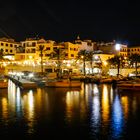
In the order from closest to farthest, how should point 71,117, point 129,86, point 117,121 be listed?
point 117,121 → point 71,117 → point 129,86

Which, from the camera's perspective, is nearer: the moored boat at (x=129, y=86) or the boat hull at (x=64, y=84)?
the moored boat at (x=129, y=86)

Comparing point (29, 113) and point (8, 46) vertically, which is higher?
point (8, 46)

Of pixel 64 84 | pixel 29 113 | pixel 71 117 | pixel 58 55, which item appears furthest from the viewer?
pixel 58 55

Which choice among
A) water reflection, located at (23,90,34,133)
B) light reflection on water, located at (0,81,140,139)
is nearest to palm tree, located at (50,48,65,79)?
water reflection, located at (23,90,34,133)

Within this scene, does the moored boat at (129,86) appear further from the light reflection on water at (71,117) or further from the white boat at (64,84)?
the light reflection on water at (71,117)

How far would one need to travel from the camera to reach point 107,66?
97875 mm

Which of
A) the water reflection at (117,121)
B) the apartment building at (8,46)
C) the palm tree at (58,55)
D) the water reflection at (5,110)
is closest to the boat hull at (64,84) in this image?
the water reflection at (5,110)

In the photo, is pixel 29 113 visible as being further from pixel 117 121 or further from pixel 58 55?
pixel 58 55

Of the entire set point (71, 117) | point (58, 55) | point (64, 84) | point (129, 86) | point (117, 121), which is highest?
point (58, 55)

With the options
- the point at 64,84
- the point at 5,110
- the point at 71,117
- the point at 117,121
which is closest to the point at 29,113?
the point at 5,110

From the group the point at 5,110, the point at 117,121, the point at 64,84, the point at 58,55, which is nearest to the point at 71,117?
the point at 117,121

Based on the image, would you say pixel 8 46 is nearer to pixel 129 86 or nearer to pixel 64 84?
pixel 64 84

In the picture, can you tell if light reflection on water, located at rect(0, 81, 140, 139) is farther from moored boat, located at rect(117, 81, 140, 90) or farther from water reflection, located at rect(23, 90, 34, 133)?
moored boat, located at rect(117, 81, 140, 90)

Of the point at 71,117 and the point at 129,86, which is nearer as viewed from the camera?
the point at 71,117
